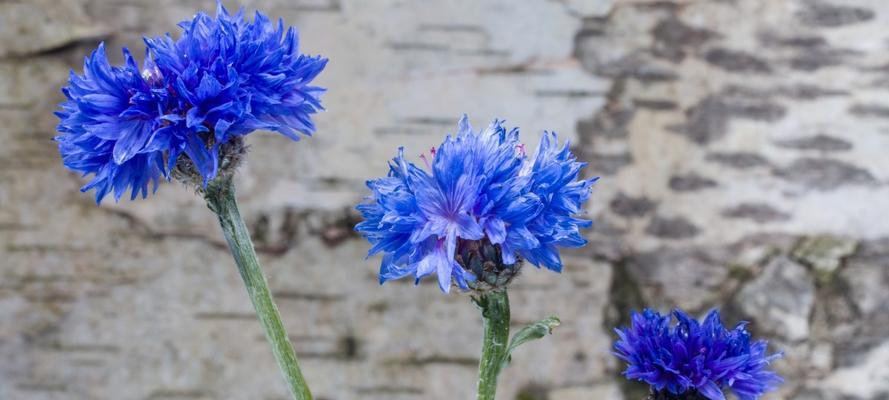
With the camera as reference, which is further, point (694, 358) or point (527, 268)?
point (527, 268)

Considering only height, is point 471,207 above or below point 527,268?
below

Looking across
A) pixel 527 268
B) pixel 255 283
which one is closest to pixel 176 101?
pixel 255 283

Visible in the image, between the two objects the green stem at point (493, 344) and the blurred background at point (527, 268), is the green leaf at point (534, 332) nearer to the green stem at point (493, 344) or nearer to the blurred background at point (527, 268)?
the green stem at point (493, 344)

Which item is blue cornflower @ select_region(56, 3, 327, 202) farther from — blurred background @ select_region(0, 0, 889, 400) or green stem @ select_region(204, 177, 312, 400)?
blurred background @ select_region(0, 0, 889, 400)

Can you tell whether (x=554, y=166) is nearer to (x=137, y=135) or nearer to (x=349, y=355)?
(x=137, y=135)

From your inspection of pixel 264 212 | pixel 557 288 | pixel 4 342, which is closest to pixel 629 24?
pixel 557 288

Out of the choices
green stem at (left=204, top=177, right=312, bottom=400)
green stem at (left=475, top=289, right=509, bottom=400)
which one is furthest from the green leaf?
green stem at (left=204, top=177, right=312, bottom=400)

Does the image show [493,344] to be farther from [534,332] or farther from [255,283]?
[255,283]
